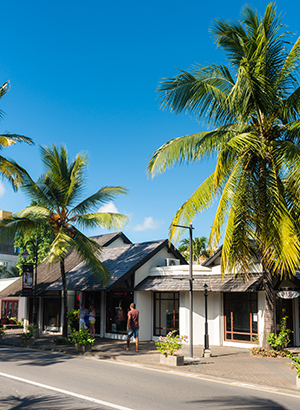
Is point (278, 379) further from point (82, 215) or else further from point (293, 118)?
point (82, 215)

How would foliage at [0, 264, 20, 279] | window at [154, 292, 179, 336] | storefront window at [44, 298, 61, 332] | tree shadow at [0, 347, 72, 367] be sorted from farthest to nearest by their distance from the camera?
foliage at [0, 264, 20, 279]
storefront window at [44, 298, 61, 332]
window at [154, 292, 179, 336]
tree shadow at [0, 347, 72, 367]

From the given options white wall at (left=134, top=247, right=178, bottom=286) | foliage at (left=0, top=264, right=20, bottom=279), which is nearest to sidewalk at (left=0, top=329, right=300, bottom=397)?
white wall at (left=134, top=247, right=178, bottom=286)

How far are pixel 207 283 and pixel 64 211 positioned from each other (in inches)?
299

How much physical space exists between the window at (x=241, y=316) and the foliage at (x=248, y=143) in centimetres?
419

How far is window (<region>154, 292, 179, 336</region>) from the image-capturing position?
20719 mm

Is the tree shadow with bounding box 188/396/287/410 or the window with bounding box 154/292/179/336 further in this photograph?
the window with bounding box 154/292/179/336

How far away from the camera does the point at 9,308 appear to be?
34.0 metres

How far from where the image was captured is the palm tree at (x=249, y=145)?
13.1m

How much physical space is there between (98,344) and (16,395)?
10549 mm

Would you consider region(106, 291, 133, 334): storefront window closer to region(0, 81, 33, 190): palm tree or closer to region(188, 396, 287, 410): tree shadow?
region(0, 81, 33, 190): palm tree

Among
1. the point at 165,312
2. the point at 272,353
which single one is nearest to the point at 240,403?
the point at 272,353

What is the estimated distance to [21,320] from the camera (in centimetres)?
2934

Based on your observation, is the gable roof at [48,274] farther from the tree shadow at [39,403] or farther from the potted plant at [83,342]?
the tree shadow at [39,403]

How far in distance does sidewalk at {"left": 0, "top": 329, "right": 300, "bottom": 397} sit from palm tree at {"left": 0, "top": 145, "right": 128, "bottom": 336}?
314cm
